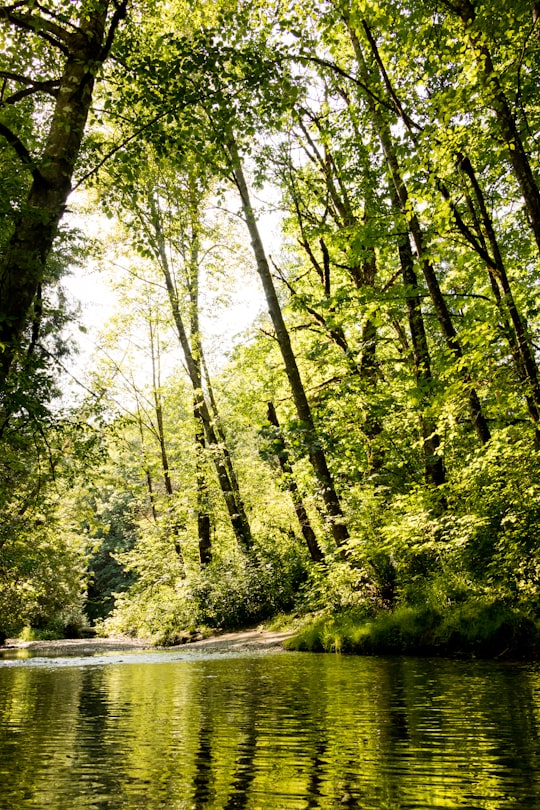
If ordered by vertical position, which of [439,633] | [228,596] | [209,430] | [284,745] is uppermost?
[209,430]

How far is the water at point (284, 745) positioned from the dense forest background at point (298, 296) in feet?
Result: 9.30

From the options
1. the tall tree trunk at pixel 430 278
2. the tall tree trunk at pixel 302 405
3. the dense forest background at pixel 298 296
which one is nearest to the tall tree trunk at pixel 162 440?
→ the dense forest background at pixel 298 296

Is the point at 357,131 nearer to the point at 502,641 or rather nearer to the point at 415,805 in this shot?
the point at 502,641

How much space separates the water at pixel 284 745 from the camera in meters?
2.15

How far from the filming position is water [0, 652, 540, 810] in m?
2.15

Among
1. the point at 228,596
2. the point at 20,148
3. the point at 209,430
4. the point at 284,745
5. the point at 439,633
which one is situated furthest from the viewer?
the point at 209,430

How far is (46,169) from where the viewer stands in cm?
617

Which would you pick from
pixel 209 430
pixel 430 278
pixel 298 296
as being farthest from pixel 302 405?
pixel 209 430

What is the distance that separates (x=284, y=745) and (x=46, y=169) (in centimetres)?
585

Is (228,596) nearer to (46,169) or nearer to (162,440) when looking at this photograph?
(162,440)

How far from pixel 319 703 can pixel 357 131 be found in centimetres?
1214

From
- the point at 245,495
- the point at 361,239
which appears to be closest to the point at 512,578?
the point at 361,239

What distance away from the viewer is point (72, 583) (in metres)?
23.5

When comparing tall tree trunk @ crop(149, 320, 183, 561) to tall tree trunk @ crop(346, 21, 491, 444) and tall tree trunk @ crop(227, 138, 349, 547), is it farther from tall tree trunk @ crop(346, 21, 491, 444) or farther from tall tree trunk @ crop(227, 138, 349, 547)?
tall tree trunk @ crop(346, 21, 491, 444)
